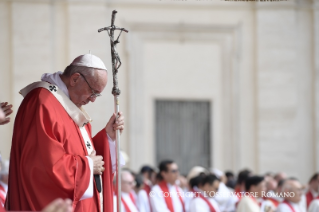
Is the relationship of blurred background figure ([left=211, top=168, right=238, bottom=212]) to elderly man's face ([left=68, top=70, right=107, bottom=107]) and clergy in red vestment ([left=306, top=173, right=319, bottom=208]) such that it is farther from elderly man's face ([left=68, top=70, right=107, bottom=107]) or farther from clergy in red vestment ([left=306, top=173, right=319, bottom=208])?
elderly man's face ([left=68, top=70, right=107, bottom=107])

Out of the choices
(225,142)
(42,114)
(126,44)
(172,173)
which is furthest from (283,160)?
(42,114)

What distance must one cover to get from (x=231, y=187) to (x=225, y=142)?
3957mm

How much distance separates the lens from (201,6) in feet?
54.7

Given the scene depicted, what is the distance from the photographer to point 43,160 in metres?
5.16

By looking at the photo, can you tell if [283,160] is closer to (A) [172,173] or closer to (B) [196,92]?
(B) [196,92]

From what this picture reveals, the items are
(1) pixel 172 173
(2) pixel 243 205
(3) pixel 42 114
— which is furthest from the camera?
(1) pixel 172 173

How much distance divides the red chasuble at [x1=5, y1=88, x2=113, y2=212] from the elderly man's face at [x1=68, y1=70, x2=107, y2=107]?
192 millimetres

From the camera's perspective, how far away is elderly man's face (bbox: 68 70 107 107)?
5.58m

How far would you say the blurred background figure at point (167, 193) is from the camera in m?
10.3

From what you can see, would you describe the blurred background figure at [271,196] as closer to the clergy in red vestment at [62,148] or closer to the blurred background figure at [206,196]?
the blurred background figure at [206,196]

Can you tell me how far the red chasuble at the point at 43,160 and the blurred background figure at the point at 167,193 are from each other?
4770 mm

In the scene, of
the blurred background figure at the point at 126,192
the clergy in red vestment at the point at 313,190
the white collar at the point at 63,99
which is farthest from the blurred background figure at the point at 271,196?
the white collar at the point at 63,99

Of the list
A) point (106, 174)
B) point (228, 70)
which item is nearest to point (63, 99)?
point (106, 174)

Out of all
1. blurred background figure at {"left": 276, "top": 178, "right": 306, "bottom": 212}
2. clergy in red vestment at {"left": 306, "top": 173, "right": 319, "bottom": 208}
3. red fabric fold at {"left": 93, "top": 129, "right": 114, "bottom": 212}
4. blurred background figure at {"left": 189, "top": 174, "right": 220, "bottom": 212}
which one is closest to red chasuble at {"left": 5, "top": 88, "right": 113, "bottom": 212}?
red fabric fold at {"left": 93, "top": 129, "right": 114, "bottom": 212}
